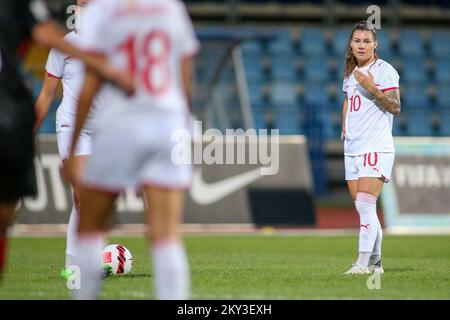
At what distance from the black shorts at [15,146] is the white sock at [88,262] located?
3.32ft

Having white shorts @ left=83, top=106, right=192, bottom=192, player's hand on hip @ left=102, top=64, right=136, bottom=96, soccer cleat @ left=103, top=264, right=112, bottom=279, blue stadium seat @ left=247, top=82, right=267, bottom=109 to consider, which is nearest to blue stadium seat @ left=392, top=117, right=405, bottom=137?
blue stadium seat @ left=247, top=82, right=267, bottom=109

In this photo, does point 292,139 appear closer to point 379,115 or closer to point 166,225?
point 379,115

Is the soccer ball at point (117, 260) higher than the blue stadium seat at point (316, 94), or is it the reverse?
the blue stadium seat at point (316, 94)

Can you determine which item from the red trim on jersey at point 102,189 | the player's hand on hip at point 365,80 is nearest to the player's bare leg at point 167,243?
the red trim on jersey at point 102,189

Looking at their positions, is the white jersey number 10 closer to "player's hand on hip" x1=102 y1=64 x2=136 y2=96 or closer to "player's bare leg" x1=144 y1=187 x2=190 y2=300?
"player's bare leg" x1=144 y1=187 x2=190 y2=300

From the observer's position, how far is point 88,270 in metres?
5.72

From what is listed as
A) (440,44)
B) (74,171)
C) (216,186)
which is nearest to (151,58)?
(74,171)

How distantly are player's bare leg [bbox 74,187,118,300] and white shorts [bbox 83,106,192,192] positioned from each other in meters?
0.09

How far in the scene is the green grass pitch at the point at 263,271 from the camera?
820 cm

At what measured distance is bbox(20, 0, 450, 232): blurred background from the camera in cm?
2490

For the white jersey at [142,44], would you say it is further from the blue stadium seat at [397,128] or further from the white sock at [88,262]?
the blue stadium seat at [397,128]

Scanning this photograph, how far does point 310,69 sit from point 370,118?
20584mm
